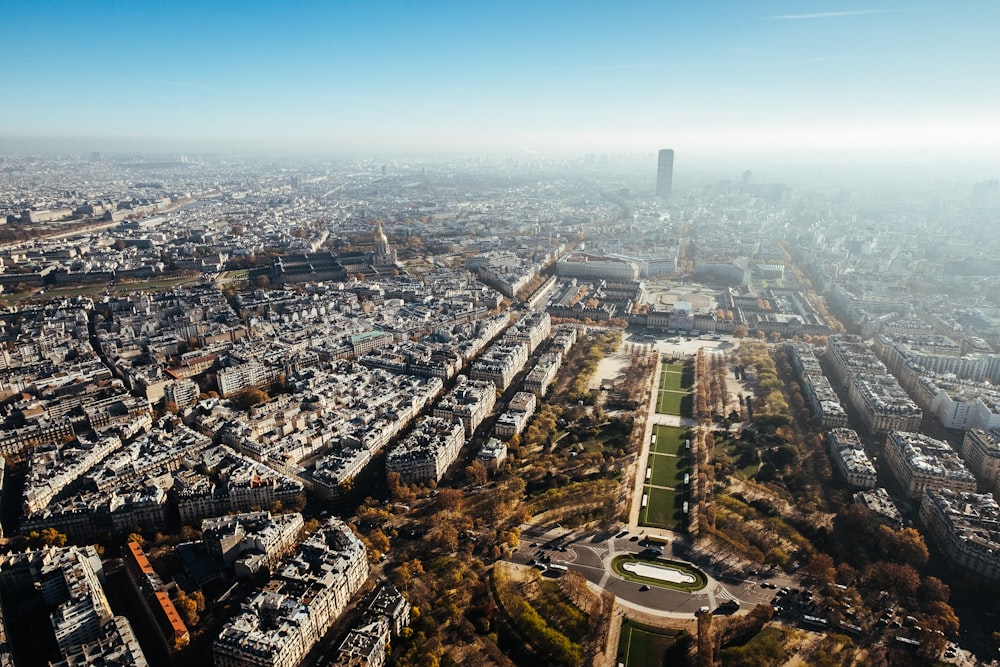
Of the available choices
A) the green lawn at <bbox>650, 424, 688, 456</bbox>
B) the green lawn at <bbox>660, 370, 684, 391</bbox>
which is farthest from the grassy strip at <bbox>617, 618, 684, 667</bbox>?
the green lawn at <bbox>660, 370, 684, 391</bbox>

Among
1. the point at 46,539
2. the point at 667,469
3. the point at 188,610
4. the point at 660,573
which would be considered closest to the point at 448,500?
the point at 660,573

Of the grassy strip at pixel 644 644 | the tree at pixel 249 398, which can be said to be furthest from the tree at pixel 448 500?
the tree at pixel 249 398

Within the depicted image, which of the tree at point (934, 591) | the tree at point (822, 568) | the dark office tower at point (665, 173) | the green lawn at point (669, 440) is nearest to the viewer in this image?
the tree at point (934, 591)

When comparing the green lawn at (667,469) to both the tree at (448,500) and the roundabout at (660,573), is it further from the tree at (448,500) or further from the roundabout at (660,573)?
the tree at (448,500)

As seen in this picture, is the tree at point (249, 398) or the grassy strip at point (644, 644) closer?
the grassy strip at point (644, 644)

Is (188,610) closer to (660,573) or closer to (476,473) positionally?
(476,473)

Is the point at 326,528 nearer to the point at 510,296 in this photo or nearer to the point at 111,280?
the point at 510,296
